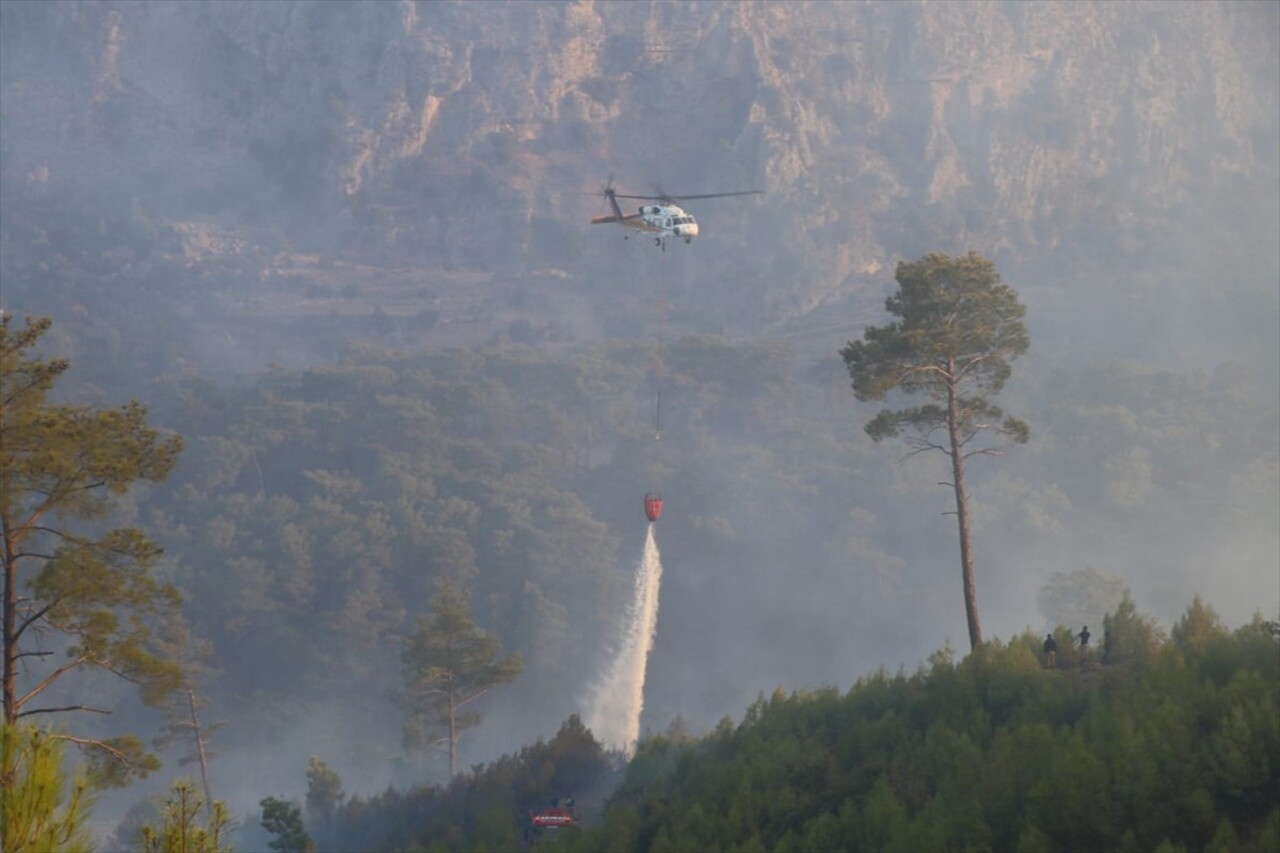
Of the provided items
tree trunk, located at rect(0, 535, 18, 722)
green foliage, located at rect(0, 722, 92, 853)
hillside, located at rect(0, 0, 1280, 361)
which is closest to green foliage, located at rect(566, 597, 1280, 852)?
tree trunk, located at rect(0, 535, 18, 722)

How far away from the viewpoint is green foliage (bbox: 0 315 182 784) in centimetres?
2142

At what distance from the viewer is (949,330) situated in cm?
3250

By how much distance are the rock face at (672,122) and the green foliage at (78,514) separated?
136544mm

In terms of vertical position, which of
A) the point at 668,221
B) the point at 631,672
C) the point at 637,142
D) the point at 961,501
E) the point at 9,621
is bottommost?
the point at 9,621

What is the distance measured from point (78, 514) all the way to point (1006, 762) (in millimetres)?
13423

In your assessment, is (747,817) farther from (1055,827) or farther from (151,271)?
(151,271)

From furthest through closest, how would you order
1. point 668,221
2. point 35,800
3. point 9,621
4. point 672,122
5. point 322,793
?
point 672,122
point 322,793
point 668,221
point 9,621
point 35,800

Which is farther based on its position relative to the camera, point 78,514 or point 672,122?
point 672,122

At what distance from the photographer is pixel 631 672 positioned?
88750 mm

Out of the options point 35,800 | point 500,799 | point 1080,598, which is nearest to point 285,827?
point 500,799

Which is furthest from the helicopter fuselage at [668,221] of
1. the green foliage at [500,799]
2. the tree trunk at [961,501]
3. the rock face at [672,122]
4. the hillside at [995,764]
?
the rock face at [672,122]

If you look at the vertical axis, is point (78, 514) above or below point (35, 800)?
above

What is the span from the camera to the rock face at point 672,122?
167500 millimetres

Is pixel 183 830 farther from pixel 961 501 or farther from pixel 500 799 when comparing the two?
pixel 961 501
